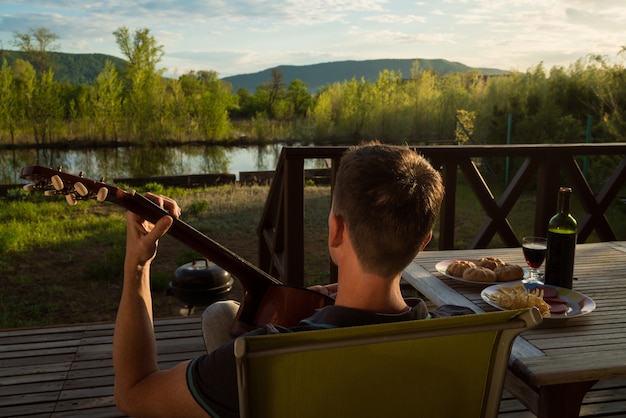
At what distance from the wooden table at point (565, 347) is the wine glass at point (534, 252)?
133 millimetres

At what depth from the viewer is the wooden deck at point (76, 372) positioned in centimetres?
231

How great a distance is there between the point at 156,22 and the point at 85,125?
28.8 feet

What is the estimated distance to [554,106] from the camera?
14.9 meters

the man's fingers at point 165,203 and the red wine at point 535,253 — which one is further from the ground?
the man's fingers at point 165,203

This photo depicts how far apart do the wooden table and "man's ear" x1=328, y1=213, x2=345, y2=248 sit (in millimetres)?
490

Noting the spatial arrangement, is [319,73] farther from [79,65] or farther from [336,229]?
[336,229]

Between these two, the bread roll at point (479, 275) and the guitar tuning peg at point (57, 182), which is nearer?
the guitar tuning peg at point (57, 182)

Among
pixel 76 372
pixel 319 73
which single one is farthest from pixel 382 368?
pixel 319 73

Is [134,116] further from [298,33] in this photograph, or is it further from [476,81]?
[298,33]

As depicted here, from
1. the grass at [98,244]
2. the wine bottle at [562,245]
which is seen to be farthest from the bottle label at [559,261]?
the grass at [98,244]

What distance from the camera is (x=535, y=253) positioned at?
5.50 feet

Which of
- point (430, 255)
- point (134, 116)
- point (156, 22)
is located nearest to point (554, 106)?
point (430, 255)

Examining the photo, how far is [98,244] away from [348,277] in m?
7.24

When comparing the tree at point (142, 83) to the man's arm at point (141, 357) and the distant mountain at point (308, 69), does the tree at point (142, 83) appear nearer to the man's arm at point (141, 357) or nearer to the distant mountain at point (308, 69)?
the distant mountain at point (308, 69)
